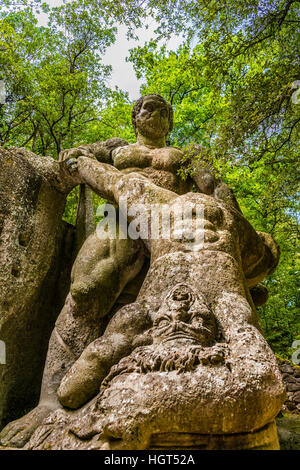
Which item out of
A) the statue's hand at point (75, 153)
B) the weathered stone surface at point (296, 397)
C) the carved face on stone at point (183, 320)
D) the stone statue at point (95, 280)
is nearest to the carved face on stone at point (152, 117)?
the stone statue at point (95, 280)

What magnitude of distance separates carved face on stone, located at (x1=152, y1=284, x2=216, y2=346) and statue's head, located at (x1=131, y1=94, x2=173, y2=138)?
10.0ft

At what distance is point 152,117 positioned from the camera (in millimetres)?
4848

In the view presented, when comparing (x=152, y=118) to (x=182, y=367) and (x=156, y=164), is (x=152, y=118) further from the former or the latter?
(x=182, y=367)

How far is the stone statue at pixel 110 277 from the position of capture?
8.05 feet

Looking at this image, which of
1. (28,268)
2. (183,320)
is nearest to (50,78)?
(28,268)

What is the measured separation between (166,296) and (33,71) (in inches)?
350

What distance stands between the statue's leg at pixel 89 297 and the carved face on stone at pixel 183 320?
48.4 inches

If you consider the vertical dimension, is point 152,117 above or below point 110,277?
above

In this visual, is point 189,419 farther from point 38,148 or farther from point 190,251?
point 38,148

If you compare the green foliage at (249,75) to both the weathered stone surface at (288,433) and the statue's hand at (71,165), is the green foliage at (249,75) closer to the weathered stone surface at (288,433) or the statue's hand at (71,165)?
the statue's hand at (71,165)

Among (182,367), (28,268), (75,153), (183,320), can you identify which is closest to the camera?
(182,367)

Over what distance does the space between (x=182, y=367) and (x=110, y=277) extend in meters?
1.81

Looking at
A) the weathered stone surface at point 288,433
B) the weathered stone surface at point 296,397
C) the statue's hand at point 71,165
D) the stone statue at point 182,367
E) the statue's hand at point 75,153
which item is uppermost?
the statue's hand at point 75,153
